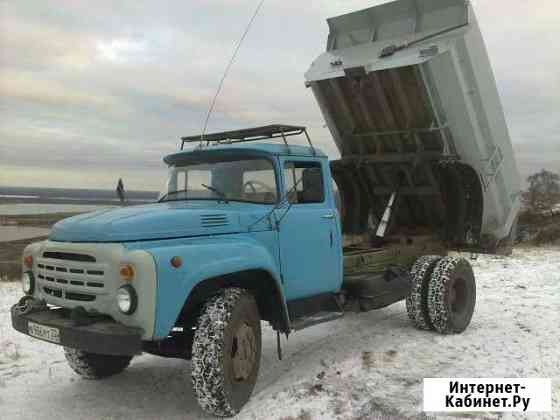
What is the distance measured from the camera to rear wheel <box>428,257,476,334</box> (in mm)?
6512

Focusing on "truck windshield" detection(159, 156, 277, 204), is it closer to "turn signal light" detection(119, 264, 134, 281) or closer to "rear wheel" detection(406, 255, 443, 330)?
"turn signal light" detection(119, 264, 134, 281)

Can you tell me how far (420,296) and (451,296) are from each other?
388mm

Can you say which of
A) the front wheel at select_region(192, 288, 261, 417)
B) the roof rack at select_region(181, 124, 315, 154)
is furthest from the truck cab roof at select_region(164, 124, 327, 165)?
the front wheel at select_region(192, 288, 261, 417)

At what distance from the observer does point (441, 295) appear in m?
6.50

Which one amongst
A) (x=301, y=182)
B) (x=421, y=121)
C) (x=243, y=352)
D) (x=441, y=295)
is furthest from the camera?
(x=421, y=121)

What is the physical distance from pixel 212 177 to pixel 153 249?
142cm

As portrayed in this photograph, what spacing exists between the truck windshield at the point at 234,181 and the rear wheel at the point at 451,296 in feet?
8.88

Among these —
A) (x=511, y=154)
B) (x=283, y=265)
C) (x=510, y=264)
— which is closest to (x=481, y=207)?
(x=511, y=154)

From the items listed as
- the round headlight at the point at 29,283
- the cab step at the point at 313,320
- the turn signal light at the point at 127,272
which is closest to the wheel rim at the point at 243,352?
the cab step at the point at 313,320

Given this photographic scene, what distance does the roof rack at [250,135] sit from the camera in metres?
5.21

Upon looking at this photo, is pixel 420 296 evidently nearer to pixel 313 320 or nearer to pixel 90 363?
pixel 313 320

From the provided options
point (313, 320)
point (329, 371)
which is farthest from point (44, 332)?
point (329, 371)

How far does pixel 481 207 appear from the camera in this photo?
23.4 ft

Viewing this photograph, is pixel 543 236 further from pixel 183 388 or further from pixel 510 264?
pixel 183 388
